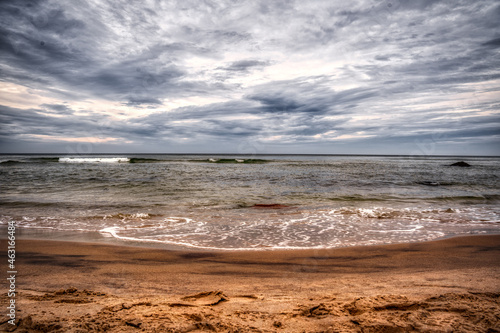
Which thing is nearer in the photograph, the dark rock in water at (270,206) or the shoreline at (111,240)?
the shoreline at (111,240)

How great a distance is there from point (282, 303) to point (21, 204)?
488 inches

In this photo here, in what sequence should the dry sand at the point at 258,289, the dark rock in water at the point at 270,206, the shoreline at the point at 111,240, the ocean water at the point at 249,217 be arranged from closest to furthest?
1. the dry sand at the point at 258,289
2. the shoreline at the point at 111,240
3. the ocean water at the point at 249,217
4. the dark rock in water at the point at 270,206

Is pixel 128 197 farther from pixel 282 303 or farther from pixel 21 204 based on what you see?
pixel 282 303

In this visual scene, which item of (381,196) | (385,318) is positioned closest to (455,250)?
(385,318)

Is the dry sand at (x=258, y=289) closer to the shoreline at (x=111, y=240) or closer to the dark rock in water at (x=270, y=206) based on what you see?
the shoreline at (x=111, y=240)

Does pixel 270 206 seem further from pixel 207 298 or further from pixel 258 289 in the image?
pixel 207 298

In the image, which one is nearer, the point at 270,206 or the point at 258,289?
the point at 258,289

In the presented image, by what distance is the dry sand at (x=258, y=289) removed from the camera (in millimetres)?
2734

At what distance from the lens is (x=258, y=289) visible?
3.82m

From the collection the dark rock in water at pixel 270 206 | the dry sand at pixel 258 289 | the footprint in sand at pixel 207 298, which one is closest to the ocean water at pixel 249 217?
the dark rock in water at pixel 270 206

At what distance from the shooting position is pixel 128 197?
13.2 metres

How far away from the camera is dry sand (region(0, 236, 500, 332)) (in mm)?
2734

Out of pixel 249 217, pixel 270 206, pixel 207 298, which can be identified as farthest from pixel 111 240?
pixel 270 206

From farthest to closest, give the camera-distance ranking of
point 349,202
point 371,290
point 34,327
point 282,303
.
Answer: point 349,202 → point 371,290 → point 282,303 → point 34,327
